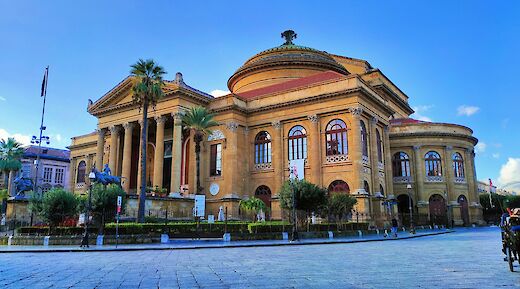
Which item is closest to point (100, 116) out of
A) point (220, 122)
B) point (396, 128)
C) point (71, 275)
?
point (220, 122)

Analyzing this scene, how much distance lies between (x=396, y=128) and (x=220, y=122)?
67.4ft

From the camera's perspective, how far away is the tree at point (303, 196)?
29328 millimetres

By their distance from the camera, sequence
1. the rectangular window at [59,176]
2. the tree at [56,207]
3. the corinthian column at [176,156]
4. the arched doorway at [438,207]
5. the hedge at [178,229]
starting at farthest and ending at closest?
the rectangular window at [59,176], the arched doorway at [438,207], the corinthian column at [176,156], the tree at [56,207], the hedge at [178,229]

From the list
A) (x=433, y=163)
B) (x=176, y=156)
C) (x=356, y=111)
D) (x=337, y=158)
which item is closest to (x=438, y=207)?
(x=433, y=163)

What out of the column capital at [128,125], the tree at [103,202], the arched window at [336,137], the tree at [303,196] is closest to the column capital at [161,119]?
the column capital at [128,125]

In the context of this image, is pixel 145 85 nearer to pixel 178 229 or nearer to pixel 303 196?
pixel 178 229

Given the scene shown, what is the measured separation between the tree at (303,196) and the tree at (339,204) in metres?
1.51

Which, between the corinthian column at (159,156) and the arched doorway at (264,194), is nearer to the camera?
the corinthian column at (159,156)

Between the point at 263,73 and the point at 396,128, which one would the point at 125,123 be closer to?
the point at 263,73

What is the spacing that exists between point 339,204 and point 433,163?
21.2 metres

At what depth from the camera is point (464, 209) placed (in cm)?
4775

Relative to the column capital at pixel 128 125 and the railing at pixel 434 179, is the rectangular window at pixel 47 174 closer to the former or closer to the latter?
the column capital at pixel 128 125

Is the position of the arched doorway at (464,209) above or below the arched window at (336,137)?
below

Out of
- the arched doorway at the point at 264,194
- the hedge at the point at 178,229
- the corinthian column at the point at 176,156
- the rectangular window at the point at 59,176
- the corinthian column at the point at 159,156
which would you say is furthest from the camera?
the rectangular window at the point at 59,176
